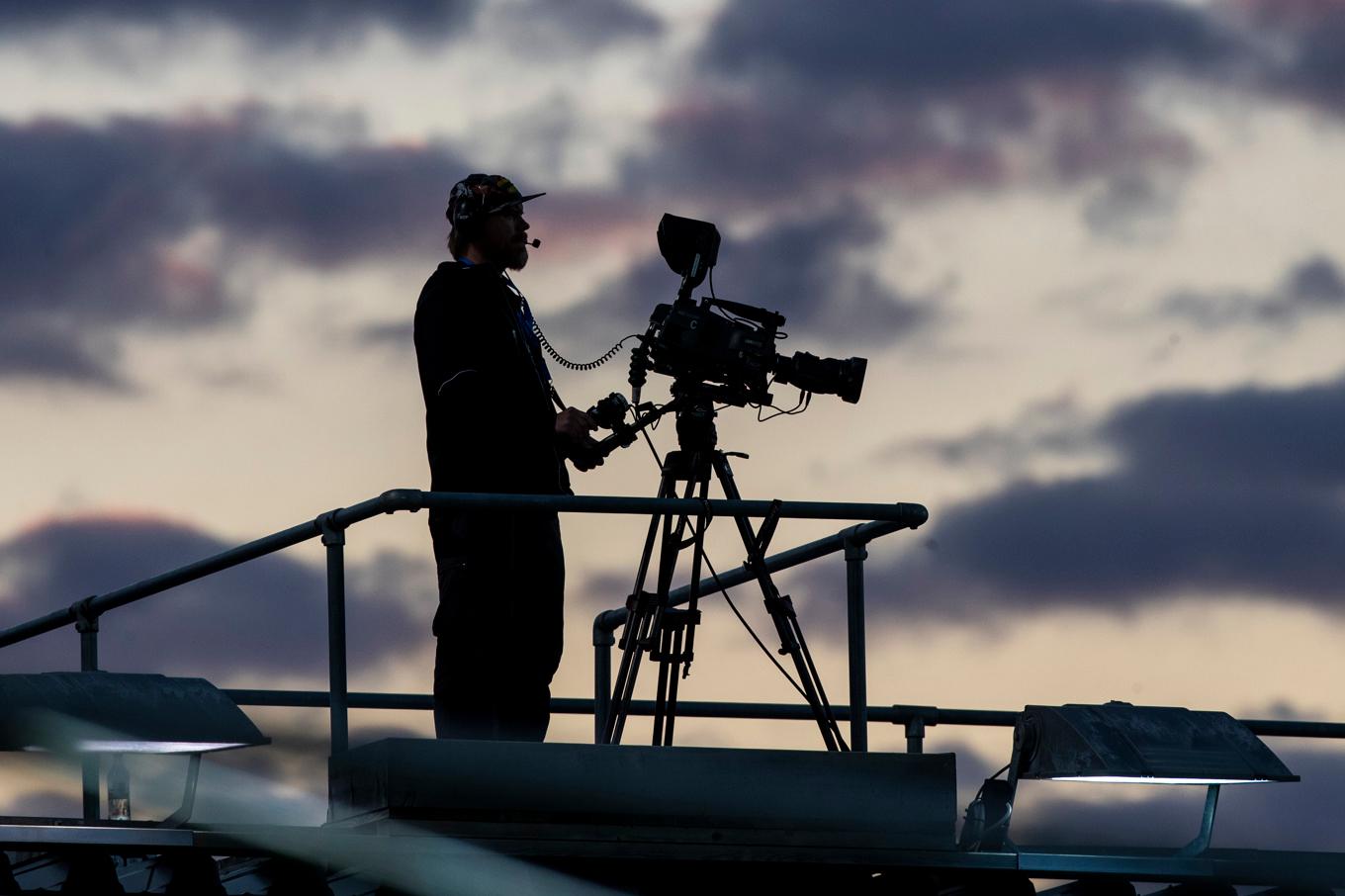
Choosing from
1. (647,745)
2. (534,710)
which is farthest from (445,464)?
(647,745)

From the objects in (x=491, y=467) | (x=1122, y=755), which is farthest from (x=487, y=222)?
(x=1122, y=755)

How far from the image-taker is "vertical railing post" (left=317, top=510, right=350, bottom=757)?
832 centimetres

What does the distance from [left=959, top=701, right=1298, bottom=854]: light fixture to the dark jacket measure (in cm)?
191

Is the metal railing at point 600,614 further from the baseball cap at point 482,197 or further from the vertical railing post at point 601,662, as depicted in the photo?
the baseball cap at point 482,197

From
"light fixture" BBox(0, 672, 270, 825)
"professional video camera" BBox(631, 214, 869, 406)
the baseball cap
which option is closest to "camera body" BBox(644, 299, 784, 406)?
"professional video camera" BBox(631, 214, 869, 406)

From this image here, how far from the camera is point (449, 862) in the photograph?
7.88 m

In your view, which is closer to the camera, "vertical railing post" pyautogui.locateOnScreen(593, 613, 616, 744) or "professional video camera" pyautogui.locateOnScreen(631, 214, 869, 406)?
"professional video camera" pyautogui.locateOnScreen(631, 214, 869, 406)

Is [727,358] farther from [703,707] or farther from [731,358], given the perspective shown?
[703,707]

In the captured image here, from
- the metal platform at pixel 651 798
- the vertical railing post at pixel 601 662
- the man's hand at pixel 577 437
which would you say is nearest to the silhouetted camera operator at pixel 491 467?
the man's hand at pixel 577 437

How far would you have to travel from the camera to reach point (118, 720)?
8070 millimetres

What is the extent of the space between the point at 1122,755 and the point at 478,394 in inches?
97.4

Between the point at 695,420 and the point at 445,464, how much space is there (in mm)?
915

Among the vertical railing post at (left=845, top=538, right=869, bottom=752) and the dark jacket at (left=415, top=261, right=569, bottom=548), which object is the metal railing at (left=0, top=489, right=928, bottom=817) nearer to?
the vertical railing post at (left=845, top=538, right=869, bottom=752)

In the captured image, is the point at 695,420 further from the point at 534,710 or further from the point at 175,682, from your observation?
the point at 175,682
